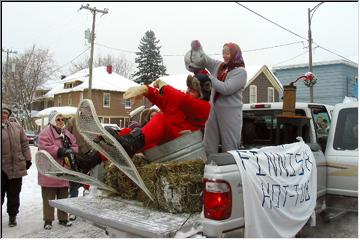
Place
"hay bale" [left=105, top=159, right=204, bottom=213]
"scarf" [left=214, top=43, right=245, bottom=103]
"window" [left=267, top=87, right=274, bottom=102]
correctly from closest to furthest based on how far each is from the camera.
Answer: "hay bale" [left=105, top=159, right=204, bottom=213], "scarf" [left=214, top=43, right=245, bottom=103], "window" [left=267, top=87, right=274, bottom=102]

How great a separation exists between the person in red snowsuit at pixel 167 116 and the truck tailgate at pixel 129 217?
0.57 metres

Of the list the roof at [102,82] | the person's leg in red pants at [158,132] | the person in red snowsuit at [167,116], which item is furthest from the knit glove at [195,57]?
the roof at [102,82]

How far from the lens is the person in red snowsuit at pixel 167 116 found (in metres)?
4.03

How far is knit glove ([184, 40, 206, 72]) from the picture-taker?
15.9ft

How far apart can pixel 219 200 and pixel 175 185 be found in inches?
21.7

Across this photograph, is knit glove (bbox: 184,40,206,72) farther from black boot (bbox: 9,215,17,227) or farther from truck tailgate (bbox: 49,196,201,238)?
black boot (bbox: 9,215,17,227)

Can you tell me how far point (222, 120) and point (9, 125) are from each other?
3.60m

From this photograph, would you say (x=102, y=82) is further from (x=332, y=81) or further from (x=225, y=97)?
(x=225, y=97)

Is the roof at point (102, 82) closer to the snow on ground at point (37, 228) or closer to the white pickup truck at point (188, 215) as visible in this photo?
the snow on ground at point (37, 228)

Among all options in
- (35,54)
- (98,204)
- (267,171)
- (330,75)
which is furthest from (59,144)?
(35,54)

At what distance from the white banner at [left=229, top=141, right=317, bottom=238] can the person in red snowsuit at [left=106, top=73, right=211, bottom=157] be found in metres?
0.83

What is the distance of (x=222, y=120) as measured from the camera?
181 inches

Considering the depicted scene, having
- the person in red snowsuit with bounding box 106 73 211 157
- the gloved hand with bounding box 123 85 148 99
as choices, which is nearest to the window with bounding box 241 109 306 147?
the person in red snowsuit with bounding box 106 73 211 157

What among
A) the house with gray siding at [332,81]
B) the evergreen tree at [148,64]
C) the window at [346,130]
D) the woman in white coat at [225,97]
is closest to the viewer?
the woman in white coat at [225,97]
